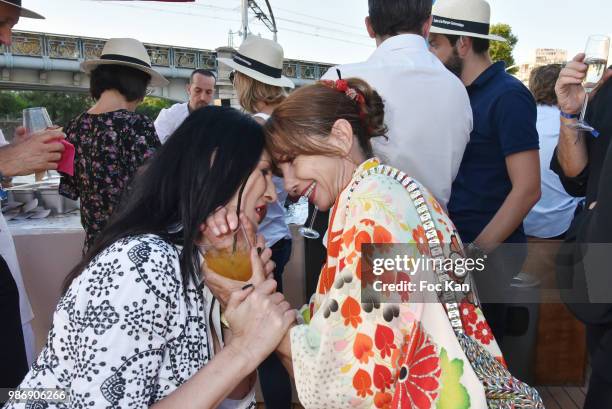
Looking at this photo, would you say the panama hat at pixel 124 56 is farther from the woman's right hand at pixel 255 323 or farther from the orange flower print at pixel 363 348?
the orange flower print at pixel 363 348

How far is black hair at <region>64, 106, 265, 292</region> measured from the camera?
1344 millimetres

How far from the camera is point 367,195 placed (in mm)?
1201

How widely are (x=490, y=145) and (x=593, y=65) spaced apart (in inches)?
21.2

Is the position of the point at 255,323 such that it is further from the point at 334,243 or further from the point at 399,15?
the point at 399,15

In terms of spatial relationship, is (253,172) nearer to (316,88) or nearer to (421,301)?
(316,88)

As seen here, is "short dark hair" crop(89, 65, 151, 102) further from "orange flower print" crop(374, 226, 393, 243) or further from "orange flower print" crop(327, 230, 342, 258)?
"orange flower print" crop(374, 226, 393, 243)

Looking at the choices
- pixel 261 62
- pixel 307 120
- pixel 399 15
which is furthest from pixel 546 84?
pixel 307 120

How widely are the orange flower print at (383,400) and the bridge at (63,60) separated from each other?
22449mm

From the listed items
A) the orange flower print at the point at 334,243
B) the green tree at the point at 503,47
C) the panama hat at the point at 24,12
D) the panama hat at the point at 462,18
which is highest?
the green tree at the point at 503,47

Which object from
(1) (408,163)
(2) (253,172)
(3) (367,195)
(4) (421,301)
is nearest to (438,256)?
(4) (421,301)

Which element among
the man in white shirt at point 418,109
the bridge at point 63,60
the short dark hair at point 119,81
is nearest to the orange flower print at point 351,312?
the man in white shirt at point 418,109

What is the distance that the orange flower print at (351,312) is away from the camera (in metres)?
1.13

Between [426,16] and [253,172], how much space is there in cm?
135

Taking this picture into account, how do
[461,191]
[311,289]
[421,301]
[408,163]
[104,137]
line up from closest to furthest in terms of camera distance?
[421,301] → [408,163] → [461,191] → [104,137] → [311,289]
